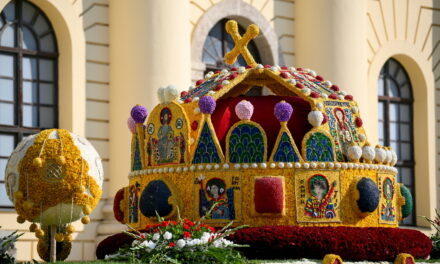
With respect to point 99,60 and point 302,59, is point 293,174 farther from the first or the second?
point 302,59

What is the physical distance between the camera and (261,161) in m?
17.2

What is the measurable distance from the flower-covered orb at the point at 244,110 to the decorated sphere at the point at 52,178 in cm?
251

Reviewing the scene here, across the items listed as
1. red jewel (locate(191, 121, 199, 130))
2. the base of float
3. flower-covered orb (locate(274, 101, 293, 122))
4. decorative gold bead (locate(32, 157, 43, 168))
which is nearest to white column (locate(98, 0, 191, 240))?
red jewel (locate(191, 121, 199, 130))

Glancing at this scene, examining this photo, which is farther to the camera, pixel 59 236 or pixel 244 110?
pixel 244 110

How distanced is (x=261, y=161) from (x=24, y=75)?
9108 mm

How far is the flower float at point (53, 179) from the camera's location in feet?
51.7

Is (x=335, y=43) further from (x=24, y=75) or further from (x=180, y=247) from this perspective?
(x=180, y=247)

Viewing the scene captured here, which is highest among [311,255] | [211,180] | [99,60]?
[99,60]

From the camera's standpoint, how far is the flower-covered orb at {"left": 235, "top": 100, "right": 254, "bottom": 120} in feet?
56.3

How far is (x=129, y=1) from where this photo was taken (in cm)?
2545

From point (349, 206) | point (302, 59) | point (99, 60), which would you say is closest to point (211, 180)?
point (349, 206)

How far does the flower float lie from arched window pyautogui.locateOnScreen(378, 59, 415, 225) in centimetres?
1659

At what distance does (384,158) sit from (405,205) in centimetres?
109

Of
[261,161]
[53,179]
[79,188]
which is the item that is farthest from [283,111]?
[53,179]
